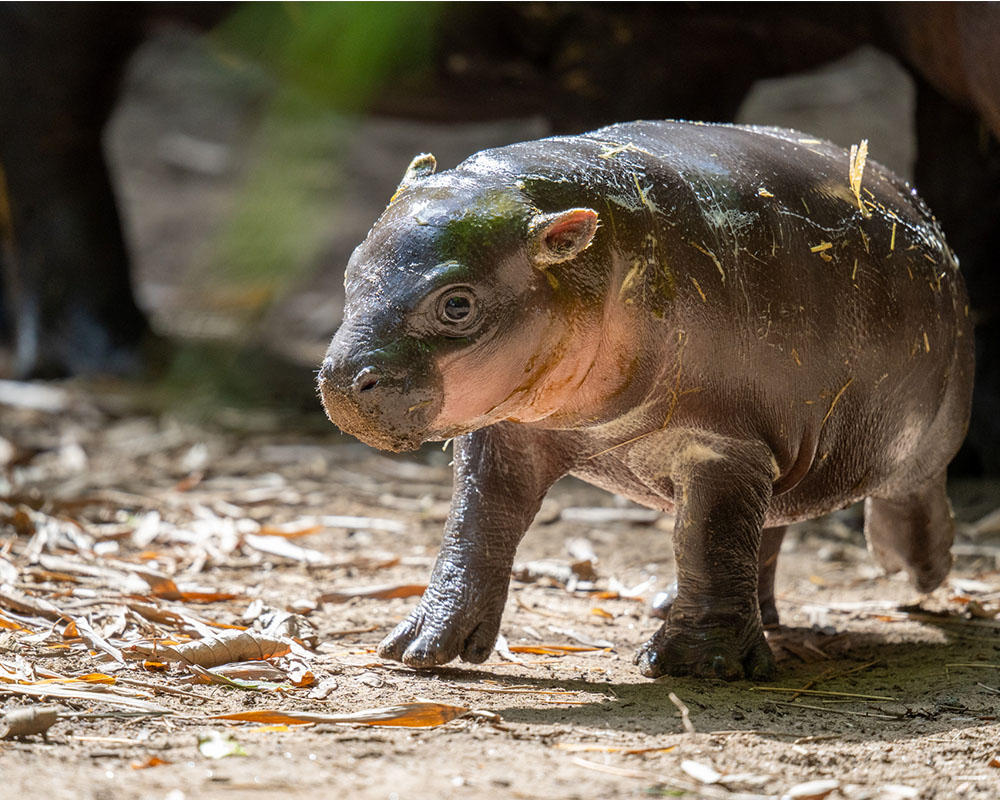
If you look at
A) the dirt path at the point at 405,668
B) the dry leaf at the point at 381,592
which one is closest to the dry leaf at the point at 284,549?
the dirt path at the point at 405,668

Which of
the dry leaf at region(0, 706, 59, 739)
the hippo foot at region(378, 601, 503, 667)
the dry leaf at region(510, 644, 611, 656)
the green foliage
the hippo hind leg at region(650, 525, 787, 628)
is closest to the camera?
the dry leaf at region(0, 706, 59, 739)

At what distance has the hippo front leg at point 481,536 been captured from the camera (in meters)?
3.21

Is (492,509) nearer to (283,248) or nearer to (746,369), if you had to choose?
(746,369)

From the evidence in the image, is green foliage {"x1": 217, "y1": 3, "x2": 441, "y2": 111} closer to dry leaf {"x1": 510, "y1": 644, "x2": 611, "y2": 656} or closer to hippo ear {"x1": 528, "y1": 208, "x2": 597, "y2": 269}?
dry leaf {"x1": 510, "y1": 644, "x2": 611, "y2": 656}

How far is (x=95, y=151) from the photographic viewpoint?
7938 millimetres

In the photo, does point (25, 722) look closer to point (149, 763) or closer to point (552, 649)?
point (149, 763)

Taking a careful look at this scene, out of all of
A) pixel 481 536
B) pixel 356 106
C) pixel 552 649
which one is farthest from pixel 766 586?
pixel 356 106

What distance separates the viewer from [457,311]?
8.84 ft

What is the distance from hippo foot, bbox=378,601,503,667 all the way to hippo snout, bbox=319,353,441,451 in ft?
2.17

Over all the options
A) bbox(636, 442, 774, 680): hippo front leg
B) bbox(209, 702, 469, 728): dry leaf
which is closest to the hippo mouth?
bbox(209, 702, 469, 728): dry leaf

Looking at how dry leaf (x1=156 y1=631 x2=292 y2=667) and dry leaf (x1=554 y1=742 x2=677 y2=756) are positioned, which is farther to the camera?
dry leaf (x1=156 y1=631 x2=292 y2=667)

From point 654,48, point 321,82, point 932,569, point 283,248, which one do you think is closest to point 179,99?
point 283,248

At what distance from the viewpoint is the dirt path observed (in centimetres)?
232

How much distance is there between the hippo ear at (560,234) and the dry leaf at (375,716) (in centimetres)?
98
